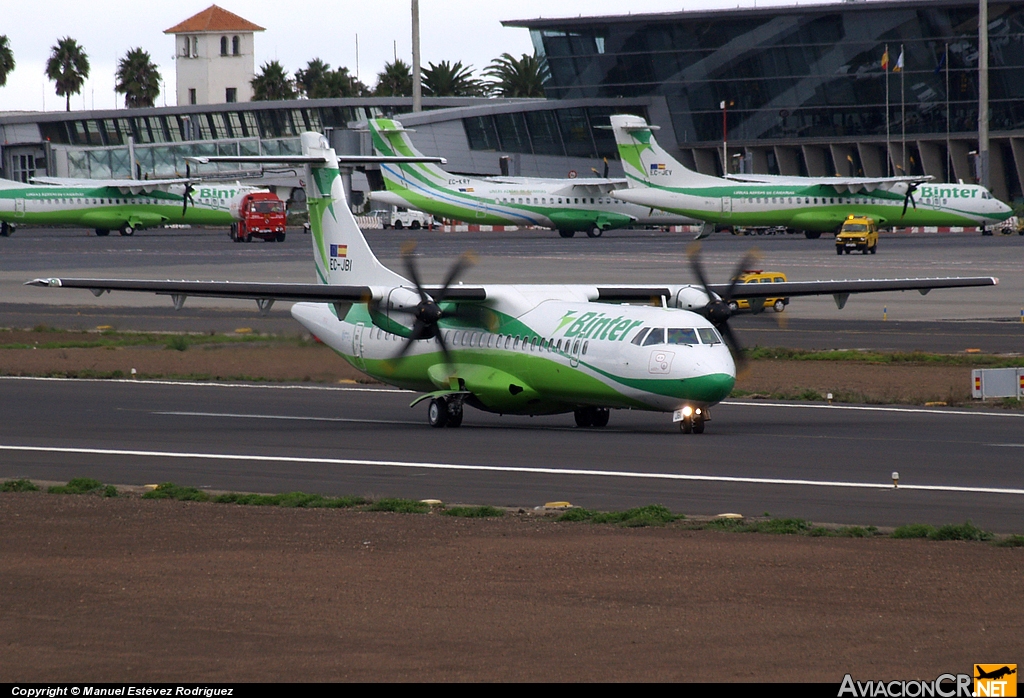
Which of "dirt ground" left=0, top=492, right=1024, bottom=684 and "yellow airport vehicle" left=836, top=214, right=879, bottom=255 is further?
"yellow airport vehicle" left=836, top=214, right=879, bottom=255

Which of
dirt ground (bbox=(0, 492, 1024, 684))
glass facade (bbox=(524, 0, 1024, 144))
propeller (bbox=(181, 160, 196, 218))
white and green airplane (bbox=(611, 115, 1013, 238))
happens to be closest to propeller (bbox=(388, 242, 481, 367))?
dirt ground (bbox=(0, 492, 1024, 684))

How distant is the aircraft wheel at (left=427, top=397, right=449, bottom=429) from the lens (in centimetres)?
2673

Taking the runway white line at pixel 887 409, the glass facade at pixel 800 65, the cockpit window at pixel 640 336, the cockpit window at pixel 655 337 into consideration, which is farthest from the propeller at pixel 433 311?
the glass facade at pixel 800 65

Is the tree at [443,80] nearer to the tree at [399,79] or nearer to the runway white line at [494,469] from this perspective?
the tree at [399,79]

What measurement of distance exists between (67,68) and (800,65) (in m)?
103

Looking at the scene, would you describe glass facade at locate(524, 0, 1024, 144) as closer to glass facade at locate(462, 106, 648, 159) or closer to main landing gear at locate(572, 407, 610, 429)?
glass facade at locate(462, 106, 648, 159)

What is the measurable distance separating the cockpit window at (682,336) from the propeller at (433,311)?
15.0 ft

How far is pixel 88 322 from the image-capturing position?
50.5m

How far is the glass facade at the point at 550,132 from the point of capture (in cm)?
12781

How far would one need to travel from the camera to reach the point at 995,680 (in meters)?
9.34

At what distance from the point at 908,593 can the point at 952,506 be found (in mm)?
5282

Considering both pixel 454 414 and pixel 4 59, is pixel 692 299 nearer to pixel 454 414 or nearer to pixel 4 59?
pixel 454 414

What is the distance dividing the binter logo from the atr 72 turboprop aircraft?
13239 millimetres

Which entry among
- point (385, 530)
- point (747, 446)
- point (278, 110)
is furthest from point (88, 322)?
point (278, 110)
